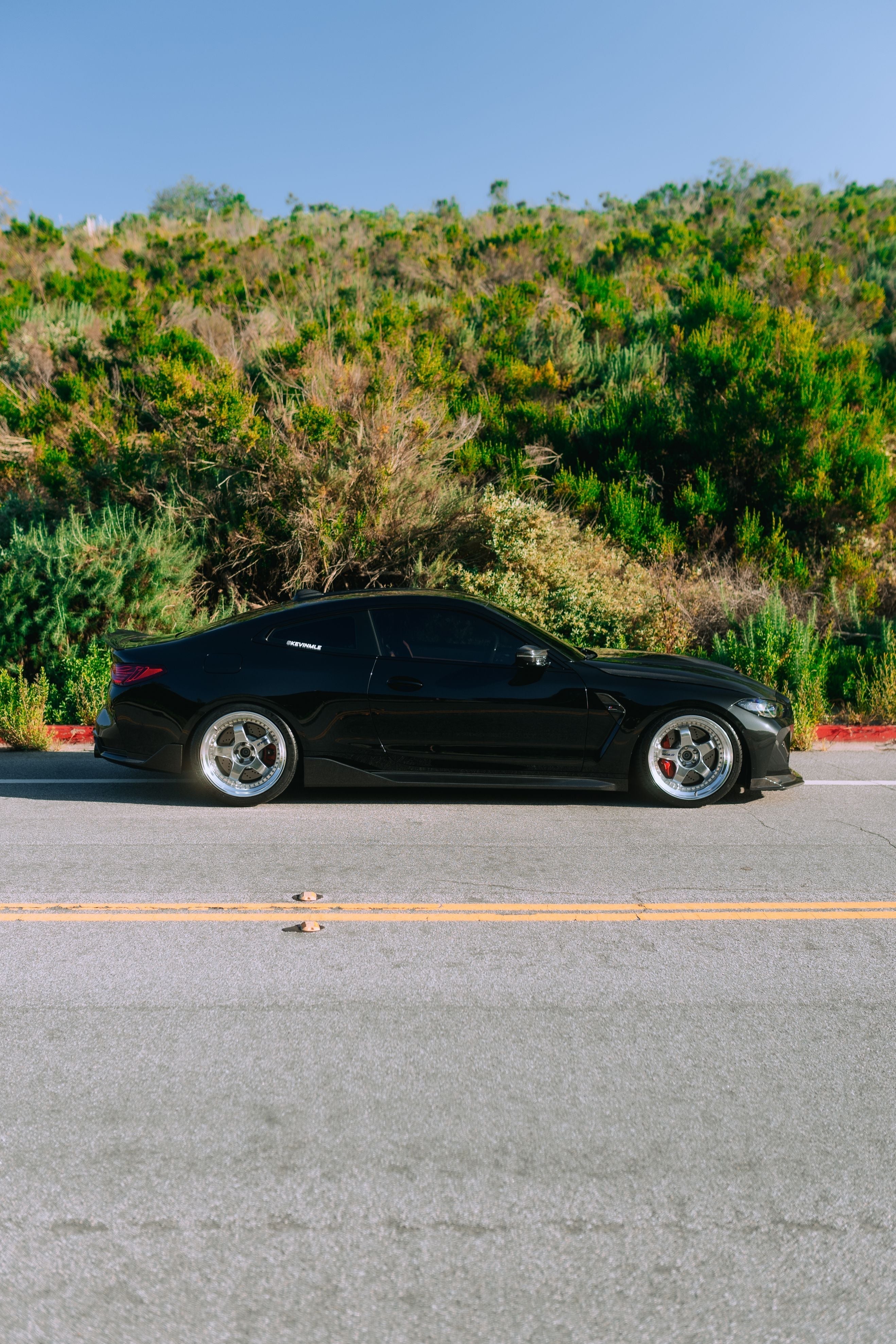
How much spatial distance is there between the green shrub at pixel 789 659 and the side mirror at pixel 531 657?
334cm

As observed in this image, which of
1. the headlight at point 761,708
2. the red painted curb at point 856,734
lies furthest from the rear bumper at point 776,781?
the red painted curb at point 856,734

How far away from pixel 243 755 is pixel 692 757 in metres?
3.20

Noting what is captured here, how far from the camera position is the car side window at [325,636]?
738 cm

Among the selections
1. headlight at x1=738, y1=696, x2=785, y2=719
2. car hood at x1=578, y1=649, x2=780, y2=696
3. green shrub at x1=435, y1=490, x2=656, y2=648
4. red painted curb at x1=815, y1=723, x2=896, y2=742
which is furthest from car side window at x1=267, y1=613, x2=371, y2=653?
red painted curb at x1=815, y1=723, x2=896, y2=742

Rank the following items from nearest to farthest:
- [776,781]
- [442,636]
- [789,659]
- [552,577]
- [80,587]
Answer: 1. [776,781]
2. [442,636]
3. [789,659]
4. [80,587]
5. [552,577]

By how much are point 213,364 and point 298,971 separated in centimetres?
1207

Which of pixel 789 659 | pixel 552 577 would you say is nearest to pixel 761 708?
pixel 789 659

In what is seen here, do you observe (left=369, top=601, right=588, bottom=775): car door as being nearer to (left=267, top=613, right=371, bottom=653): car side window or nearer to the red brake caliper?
(left=267, top=613, right=371, bottom=653): car side window

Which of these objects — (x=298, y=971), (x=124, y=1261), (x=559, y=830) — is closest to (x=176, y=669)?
(x=559, y=830)

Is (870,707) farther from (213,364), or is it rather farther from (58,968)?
(213,364)

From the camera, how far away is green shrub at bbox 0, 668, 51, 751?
946 cm

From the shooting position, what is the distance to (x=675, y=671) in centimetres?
744

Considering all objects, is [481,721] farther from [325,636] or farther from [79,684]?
[79,684]

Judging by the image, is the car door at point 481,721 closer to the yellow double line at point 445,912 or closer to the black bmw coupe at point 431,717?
the black bmw coupe at point 431,717
